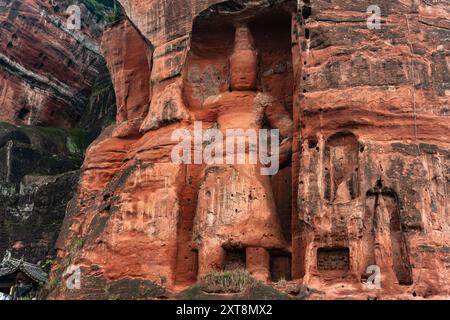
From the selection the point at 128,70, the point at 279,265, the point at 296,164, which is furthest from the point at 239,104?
the point at 128,70

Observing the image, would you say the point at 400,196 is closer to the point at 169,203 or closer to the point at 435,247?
the point at 435,247

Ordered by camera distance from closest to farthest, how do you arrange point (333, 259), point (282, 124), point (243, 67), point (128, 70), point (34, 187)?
point (333, 259)
point (282, 124)
point (243, 67)
point (128, 70)
point (34, 187)

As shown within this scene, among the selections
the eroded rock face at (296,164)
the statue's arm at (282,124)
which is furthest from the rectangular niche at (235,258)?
the statue's arm at (282,124)

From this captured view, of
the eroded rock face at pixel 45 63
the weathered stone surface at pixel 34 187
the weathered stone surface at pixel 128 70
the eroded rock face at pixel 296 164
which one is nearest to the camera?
the eroded rock face at pixel 296 164

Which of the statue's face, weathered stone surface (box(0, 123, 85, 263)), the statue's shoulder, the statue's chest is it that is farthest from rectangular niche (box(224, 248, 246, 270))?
weathered stone surface (box(0, 123, 85, 263))

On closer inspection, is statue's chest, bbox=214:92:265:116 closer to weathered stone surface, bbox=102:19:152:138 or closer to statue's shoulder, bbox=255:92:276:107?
statue's shoulder, bbox=255:92:276:107

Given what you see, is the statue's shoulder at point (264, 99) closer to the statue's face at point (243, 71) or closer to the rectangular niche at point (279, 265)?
the statue's face at point (243, 71)

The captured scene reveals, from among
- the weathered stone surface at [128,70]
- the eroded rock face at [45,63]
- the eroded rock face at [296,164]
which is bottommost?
the eroded rock face at [296,164]

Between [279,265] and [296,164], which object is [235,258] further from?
[296,164]
